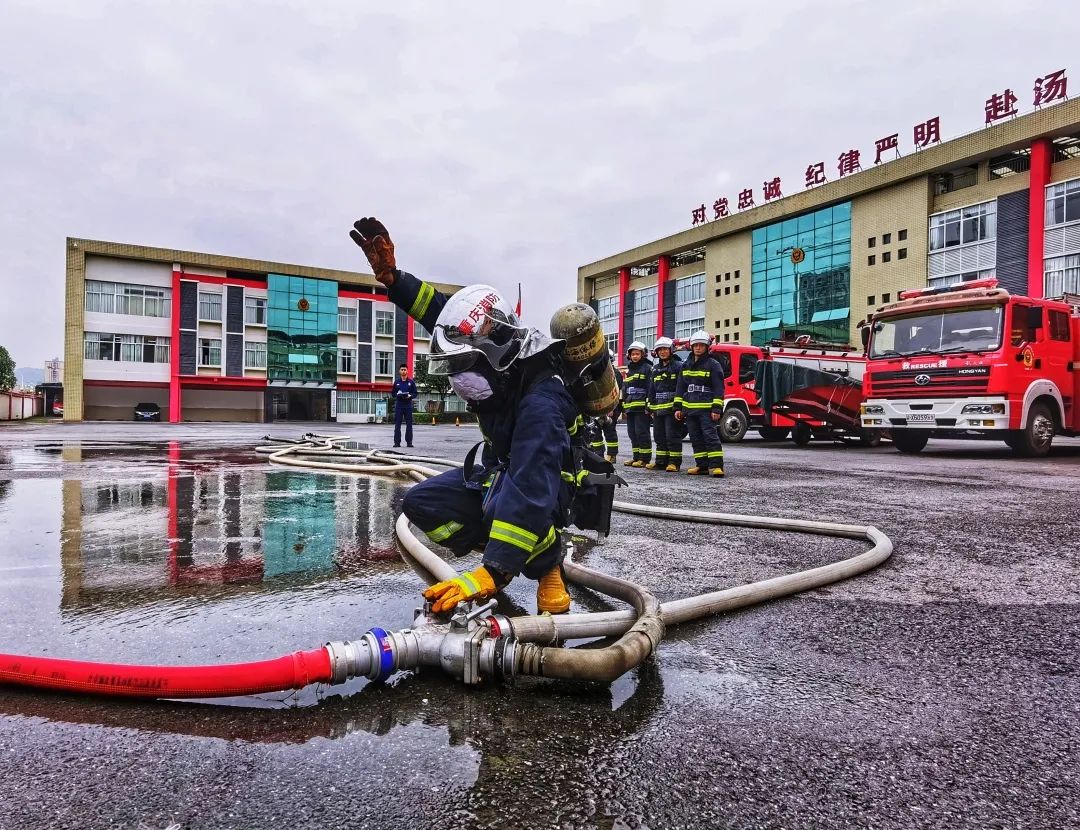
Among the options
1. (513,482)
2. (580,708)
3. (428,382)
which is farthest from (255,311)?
(580,708)

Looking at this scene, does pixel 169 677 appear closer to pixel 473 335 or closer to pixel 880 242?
pixel 473 335

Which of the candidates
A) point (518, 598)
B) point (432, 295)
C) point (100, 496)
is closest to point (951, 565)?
point (518, 598)

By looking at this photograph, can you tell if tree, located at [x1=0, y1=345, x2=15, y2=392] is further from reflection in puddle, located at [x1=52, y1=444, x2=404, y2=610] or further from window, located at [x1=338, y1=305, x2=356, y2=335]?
reflection in puddle, located at [x1=52, y1=444, x2=404, y2=610]

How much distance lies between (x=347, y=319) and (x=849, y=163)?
3286 cm

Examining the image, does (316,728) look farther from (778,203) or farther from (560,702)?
(778,203)

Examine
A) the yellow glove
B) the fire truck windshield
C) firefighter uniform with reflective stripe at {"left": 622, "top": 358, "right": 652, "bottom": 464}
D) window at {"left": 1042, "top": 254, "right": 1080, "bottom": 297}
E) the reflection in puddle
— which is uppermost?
window at {"left": 1042, "top": 254, "right": 1080, "bottom": 297}

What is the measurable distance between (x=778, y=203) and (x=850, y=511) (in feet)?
121

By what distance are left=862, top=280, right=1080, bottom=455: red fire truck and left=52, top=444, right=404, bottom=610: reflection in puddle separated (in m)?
8.99

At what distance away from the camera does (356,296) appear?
157ft

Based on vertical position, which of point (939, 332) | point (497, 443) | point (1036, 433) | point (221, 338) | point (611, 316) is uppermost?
point (611, 316)

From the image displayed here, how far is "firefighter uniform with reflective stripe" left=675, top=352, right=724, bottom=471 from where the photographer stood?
327 inches

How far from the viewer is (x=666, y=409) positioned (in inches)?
358

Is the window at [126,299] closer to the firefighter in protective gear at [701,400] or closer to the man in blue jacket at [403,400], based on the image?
the man in blue jacket at [403,400]

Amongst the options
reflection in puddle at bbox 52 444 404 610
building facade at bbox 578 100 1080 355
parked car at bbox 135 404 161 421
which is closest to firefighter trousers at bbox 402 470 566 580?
reflection in puddle at bbox 52 444 404 610
